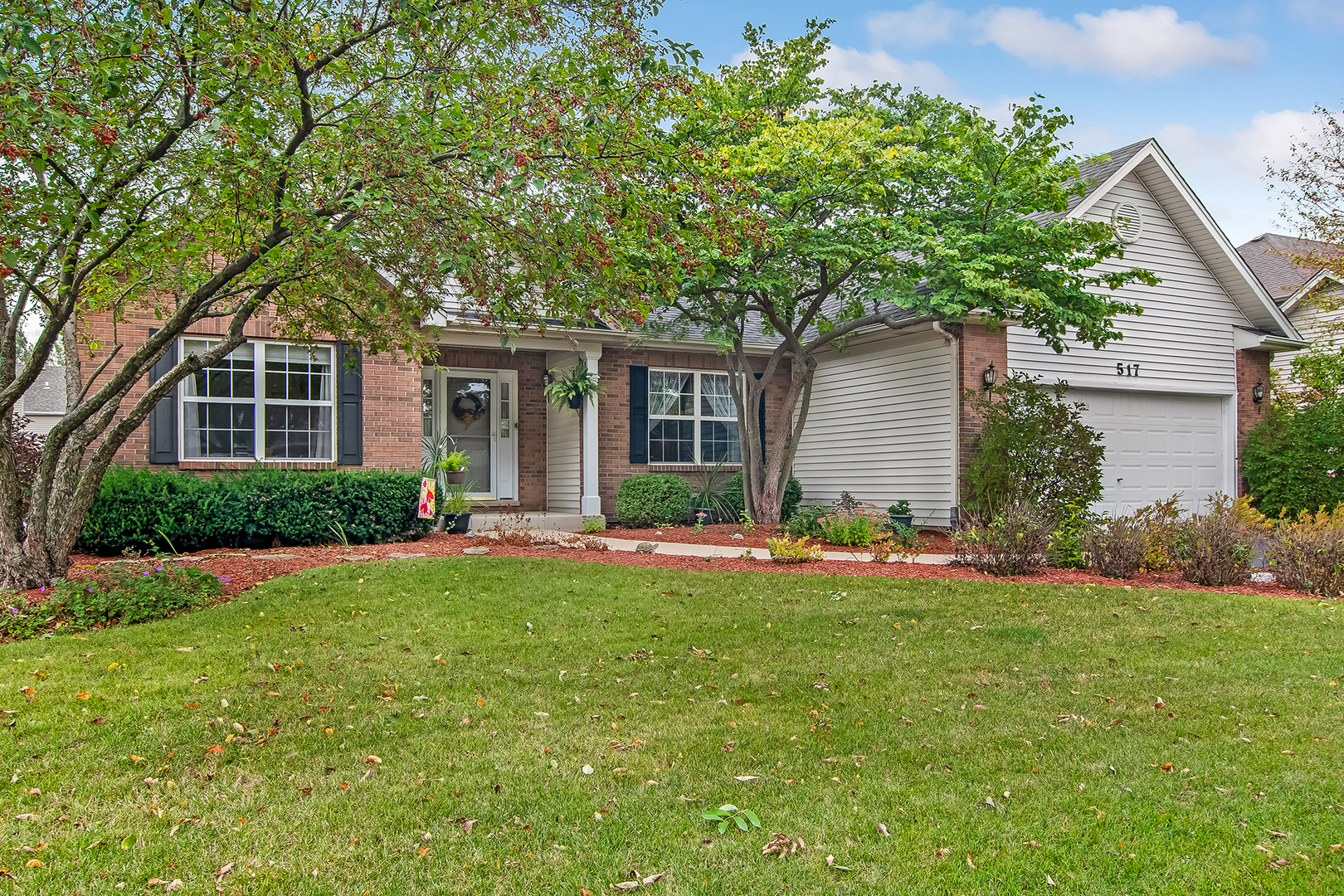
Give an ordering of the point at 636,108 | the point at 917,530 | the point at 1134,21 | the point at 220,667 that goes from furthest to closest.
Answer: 1. the point at 917,530
2. the point at 1134,21
3. the point at 636,108
4. the point at 220,667

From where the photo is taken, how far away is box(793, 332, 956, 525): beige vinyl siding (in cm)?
1293

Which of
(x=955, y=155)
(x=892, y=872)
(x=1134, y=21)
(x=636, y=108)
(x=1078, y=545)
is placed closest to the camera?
(x=892, y=872)

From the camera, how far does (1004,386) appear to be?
11234 mm

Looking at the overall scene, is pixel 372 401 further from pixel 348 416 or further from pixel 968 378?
pixel 968 378

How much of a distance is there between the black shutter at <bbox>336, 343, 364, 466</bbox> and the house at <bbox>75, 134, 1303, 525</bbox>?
0.05 meters

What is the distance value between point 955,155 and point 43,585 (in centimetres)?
1041

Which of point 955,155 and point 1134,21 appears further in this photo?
point 1134,21

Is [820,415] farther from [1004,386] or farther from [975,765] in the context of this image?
[975,765]

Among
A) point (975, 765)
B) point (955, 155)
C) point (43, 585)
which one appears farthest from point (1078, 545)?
point (43, 585)

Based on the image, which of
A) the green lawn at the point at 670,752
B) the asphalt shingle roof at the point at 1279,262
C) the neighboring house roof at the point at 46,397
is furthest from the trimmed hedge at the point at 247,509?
the asphalt shingle roof at the point at 1279,262

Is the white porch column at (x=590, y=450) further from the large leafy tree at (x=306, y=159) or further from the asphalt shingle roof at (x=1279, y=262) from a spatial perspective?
the asphalt shingle roof at (x=1279, y=262)

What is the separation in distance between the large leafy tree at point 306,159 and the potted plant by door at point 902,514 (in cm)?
694

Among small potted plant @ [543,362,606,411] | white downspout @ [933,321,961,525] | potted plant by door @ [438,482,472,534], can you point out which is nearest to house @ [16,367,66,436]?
potted plant by door @ [438,482,472,534]

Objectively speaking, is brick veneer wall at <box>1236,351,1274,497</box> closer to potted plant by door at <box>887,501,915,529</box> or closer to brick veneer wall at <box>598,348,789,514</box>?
potted plant by door at <box>887,501,915,529</box>
